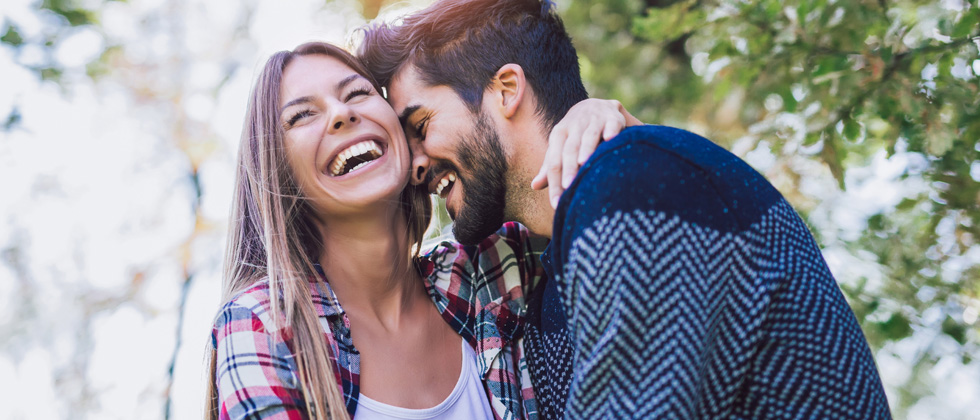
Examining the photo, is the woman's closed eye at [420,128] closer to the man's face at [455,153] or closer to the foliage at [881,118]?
the man's face at [455,153]

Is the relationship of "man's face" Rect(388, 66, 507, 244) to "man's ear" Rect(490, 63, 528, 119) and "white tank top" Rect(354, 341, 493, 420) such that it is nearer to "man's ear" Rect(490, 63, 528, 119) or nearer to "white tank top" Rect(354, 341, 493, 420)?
"man's ear" Rect(490, 63, 528, 119)

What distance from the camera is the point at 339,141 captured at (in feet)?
7.38

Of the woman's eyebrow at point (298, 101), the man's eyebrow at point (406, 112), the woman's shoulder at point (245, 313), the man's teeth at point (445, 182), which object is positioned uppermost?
the woman's eyebrow at point (298, 101)

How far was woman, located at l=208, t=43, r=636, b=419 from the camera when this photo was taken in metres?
1.94

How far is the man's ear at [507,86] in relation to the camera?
230cm

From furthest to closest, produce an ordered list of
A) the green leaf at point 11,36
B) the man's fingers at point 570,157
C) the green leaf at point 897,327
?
the green leaf at point 11,36
the green leaf at point 897,327
the man's fingers at point 570,157

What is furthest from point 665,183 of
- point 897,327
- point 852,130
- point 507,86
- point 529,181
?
point 897,327

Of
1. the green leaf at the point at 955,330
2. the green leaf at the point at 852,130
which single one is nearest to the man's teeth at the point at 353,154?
the green leaf at the point at 852,130

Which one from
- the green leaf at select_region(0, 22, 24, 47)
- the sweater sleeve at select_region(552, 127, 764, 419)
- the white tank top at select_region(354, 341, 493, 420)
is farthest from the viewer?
the green leaf at select_region(0, 22, 24, 47)

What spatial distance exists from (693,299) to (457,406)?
1037mm

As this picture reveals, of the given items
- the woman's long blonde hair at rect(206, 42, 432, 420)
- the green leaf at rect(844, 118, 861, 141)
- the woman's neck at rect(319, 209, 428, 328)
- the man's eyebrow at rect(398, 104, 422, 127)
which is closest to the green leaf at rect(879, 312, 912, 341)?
the green leaf at rect(844, 118, 861, 141)

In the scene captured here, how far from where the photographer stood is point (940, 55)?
7.73 ft

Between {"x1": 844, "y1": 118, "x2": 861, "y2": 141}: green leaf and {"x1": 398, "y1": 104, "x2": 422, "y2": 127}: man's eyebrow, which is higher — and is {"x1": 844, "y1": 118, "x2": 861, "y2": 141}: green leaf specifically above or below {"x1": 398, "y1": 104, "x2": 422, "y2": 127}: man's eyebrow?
below

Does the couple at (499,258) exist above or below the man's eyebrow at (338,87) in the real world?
below
